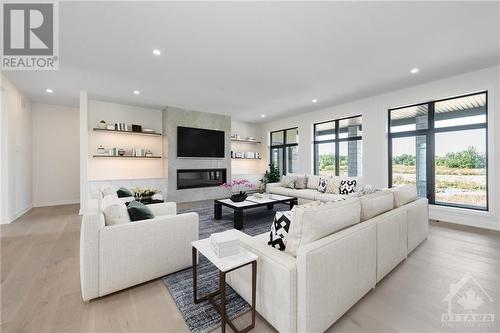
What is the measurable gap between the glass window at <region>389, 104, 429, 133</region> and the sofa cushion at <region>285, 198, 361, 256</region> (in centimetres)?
436

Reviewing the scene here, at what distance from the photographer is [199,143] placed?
21.3 ft

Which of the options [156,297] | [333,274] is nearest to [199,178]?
[156,297]

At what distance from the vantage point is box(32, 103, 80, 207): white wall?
5449mm

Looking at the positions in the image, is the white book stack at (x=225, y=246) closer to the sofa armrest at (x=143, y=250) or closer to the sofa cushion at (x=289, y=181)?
the sofa armrest at (x=143, y=250)

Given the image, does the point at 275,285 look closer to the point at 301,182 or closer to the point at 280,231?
the point at 280,231

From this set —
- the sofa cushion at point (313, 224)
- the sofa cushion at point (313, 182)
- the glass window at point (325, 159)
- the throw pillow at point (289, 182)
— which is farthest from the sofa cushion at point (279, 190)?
the sofa cushion at point (313, 224)

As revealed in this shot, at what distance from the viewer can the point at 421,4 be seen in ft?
6.80

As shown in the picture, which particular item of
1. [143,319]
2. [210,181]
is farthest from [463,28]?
[210,181]

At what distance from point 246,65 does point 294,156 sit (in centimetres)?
461

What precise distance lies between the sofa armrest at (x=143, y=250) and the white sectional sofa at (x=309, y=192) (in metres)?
3.26

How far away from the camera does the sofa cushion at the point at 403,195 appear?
8.25 ft

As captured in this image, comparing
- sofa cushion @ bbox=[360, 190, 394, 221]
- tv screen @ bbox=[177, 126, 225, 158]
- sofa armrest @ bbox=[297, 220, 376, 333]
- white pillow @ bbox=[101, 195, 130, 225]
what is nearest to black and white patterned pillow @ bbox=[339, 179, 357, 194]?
sofa cushion @ bbox=[360, 190, 394, 221]

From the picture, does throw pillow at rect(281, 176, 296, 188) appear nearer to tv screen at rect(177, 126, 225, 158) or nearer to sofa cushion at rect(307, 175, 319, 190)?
sofa cushion at rect(307, 175, 319, 190)

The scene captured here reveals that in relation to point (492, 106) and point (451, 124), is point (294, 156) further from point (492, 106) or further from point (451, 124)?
point (492, 106)
